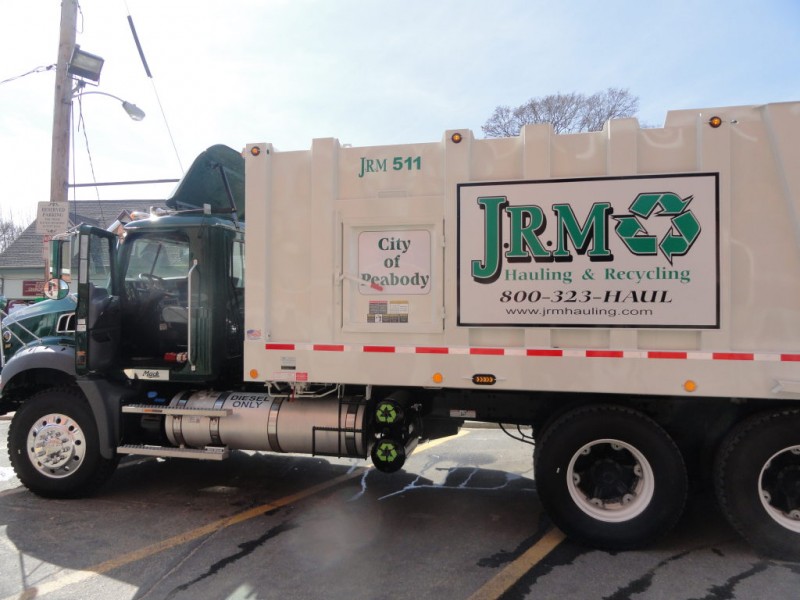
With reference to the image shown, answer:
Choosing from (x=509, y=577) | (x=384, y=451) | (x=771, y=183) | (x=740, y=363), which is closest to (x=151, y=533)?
(x=384, y=451)

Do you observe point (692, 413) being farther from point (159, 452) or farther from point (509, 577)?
point (159, 452)

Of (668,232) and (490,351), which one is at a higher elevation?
(668,232)

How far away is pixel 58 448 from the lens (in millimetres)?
4910

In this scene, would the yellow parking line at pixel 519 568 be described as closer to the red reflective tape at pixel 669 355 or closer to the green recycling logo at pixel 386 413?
the green recycling logo at pixel 386 413

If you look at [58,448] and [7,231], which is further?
[7,231]

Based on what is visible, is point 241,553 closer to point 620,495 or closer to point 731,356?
point 620,495

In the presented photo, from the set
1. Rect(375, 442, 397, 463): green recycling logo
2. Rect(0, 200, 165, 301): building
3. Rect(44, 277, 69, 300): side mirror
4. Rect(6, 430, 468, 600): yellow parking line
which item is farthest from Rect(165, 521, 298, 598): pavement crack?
Rect(0, 200, 165, 301): building

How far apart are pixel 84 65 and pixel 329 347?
26.9 feet

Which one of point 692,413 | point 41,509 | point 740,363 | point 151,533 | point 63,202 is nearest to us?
point 740,363

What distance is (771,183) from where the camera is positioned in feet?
12.0

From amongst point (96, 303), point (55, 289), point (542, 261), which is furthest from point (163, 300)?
point (542, 261)

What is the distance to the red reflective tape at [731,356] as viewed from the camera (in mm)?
3635

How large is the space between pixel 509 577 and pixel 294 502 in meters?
2.20

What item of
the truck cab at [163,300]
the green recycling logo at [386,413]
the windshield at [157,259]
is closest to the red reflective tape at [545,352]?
the green recycling logo at [386,413]
